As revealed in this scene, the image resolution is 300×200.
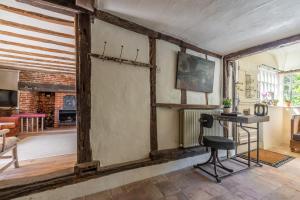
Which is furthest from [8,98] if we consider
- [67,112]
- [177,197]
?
[177,197]

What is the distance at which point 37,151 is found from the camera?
10.7 feet

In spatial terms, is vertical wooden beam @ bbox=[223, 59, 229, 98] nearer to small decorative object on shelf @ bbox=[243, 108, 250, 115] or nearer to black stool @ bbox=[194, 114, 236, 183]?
small decorative object on shelf @ bbox=[243, 108, 250, 115]

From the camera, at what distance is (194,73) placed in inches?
111

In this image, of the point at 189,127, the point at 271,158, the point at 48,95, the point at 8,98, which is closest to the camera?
the point at 189,127

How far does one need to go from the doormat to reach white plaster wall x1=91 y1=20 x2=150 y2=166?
7.60ft

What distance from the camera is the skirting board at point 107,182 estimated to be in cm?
162

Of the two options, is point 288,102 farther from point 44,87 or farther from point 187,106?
point 44,87

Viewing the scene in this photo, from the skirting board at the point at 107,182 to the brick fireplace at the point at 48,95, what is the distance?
5492 mm

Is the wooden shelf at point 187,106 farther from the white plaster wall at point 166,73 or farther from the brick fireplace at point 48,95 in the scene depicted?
the brick fireplace at point 48,95

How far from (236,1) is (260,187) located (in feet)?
7.56

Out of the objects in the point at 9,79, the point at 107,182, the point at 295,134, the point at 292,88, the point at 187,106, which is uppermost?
the point at 9,79

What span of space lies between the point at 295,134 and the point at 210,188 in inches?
116

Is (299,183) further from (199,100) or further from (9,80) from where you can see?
(9,80)

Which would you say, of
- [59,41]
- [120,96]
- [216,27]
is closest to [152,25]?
[216,27]
